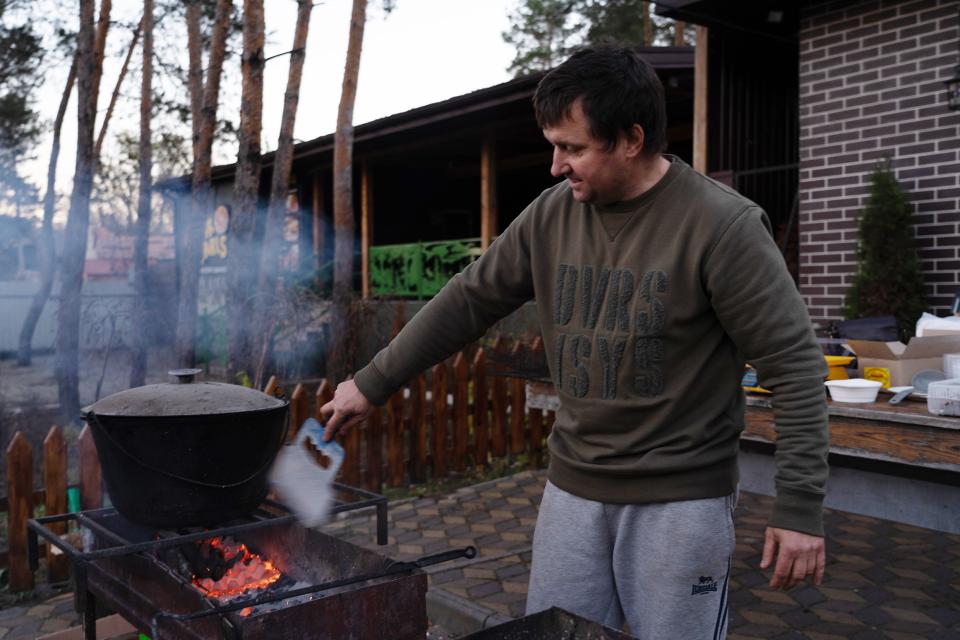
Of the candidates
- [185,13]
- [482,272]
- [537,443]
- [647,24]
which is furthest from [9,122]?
[482,272]

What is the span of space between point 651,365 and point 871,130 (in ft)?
18.8

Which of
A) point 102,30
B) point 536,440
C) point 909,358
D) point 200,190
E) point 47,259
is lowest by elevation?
point 536,440

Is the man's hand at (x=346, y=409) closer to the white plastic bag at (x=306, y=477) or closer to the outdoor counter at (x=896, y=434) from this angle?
the white plastic bag at (x=306, y=477)

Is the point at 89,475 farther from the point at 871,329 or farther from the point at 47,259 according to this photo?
the point at 47,259

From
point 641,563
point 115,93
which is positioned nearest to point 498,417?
point 641,563

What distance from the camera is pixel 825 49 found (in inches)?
284

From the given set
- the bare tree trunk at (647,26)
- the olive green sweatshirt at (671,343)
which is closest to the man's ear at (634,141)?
the olive green sweatshirt at (671,343)

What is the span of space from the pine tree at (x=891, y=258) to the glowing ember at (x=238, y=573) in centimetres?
521

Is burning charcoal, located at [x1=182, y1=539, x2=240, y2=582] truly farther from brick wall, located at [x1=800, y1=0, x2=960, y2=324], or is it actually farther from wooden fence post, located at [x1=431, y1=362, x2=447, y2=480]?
brick wall, located at [x1=800, y1=0, x2=960, y2=324]

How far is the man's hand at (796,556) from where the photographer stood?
2.02 m

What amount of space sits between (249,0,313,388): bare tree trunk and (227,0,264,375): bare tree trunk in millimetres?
197

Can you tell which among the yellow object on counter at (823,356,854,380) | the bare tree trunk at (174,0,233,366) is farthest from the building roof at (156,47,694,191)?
the yellow object on counter at (823,356,854,380)

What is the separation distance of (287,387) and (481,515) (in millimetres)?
4601

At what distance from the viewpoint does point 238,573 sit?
328cm
